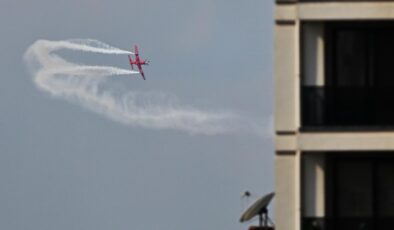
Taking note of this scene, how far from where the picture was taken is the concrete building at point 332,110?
5088 cm

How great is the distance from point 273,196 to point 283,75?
3.04 m

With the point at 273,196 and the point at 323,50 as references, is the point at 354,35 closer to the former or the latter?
the point at 323,50

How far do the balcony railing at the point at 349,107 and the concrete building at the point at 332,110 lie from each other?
0.02 metres

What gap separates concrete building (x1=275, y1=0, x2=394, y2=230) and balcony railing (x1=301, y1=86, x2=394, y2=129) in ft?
0.08

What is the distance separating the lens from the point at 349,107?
5116 centimetres

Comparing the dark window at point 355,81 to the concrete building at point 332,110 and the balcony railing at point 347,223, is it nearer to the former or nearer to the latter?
the concrete building at point 332,110

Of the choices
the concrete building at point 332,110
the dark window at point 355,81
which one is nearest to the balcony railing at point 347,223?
the concrete building at point 332,110

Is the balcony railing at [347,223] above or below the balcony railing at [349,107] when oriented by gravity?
below

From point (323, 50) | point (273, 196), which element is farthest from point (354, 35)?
point (273, 196)

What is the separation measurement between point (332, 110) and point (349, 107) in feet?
1.33

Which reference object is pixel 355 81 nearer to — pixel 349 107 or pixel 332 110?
pixel 349 107

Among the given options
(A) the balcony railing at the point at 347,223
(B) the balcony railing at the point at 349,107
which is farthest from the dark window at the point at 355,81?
(A) the balcony railing at the point at 347,223

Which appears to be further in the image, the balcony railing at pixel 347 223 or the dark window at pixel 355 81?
the dark window at pixel 355 81

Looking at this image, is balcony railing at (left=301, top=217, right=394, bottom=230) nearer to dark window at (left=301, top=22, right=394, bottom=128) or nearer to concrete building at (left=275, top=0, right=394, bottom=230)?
concrete building at (left=275, top=0, right=394, bottom=230)
